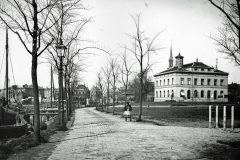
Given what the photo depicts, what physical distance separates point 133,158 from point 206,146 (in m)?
3.07

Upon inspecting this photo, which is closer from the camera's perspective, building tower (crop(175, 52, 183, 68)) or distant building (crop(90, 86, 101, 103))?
distant building (crop(90, 86, 101, 103))

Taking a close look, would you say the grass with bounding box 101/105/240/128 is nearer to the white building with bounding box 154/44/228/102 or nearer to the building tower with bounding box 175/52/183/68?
the white building with bounding box 154/44/228/102

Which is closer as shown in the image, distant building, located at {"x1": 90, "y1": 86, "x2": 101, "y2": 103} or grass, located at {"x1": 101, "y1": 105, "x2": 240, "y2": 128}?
grass, located at {"x1": 101, "y1": 105, "x2": 240, "y2": 128}

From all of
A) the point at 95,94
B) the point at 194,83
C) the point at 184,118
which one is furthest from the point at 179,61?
the point at 184,118

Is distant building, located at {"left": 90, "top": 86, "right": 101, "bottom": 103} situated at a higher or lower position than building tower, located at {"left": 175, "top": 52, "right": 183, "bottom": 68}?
lower

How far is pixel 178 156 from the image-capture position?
658 cm

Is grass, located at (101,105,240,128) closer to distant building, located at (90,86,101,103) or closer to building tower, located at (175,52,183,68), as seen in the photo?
distant building, located at (90,86,101,103)

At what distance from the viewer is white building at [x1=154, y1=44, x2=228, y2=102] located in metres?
A: 76.1

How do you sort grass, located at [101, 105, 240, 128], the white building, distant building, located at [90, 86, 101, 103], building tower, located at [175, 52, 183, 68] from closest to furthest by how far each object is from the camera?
grass, located at [101, 105, 240, 128], distant building, located at [90, 86, 101, 103], the white building, building tower, located at [175, 52, 183, 68]

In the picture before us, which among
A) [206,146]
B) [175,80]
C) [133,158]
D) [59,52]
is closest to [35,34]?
[59,52]

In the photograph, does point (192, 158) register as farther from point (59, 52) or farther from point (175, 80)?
point (175, 80)

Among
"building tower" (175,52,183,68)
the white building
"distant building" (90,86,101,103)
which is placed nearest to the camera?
"distant building" (90,86,101,103)

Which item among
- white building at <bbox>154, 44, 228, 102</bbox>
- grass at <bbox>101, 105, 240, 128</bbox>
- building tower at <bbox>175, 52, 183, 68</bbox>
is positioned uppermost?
building tower at <bbox>175, 52, 183, 68</bbox>

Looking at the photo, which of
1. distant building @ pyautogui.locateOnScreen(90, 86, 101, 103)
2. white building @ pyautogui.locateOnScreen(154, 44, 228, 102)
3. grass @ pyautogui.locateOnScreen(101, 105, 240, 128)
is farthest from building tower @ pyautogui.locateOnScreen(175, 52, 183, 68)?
grass @ pyautogui.locateOnScreen(101, 105, 240, 128)
